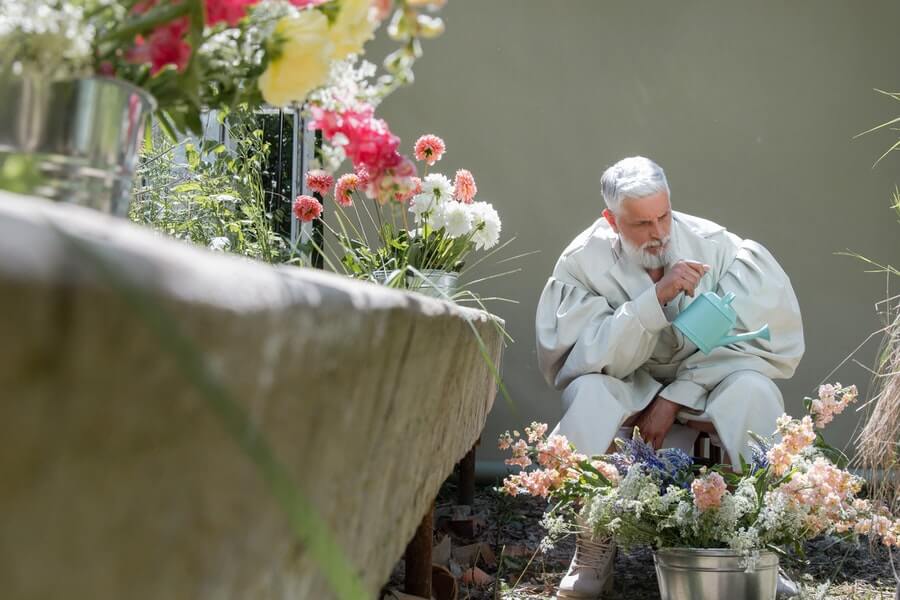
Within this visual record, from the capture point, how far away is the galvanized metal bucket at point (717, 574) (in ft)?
9.11

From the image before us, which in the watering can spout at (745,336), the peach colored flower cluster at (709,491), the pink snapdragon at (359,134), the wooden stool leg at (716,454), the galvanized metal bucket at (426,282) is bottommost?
the wooden stool leg at (716,454)

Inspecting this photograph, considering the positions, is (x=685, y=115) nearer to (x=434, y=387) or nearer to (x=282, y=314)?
(x=434, y=387)

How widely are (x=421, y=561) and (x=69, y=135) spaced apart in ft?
6.20

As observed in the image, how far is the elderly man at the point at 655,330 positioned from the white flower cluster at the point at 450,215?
3.80ft

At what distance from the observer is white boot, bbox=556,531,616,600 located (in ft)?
10.8

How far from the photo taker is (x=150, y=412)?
0.38 metres

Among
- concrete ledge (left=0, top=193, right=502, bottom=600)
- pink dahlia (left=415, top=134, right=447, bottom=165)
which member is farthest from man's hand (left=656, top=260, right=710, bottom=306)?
concrete ledge (left=0, top=193, right=502, bottom=600)

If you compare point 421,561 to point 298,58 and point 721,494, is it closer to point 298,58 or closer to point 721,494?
point 721,494

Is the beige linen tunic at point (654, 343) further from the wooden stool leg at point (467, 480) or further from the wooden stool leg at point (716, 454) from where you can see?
the wooden stool leg at point (467, 480)

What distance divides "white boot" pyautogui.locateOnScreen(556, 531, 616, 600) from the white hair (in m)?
1.26

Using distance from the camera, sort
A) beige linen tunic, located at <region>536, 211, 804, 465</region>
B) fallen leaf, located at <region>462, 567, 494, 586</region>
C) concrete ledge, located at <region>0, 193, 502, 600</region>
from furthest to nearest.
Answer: beige linen tunic, located at <region>536, 211, 804, 465</region> → fallen leaf, located at <region>462, 567, 494, 586</region> → concrete ledge, located at <region>0, 193, 502, 600</region>

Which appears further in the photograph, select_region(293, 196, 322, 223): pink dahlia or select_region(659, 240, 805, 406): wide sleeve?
select_region(659, 240, 805, 406): wide sleeve

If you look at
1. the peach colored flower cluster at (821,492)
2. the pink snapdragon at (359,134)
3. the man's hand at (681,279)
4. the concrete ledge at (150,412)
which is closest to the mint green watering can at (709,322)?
the man's hand at (681,279)

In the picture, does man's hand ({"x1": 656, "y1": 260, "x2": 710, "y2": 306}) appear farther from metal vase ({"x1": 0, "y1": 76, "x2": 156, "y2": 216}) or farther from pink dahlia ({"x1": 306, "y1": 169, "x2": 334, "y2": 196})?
metal vase ({"x1": 0, "y1": 76, "x2": 156, "y2": 216})
